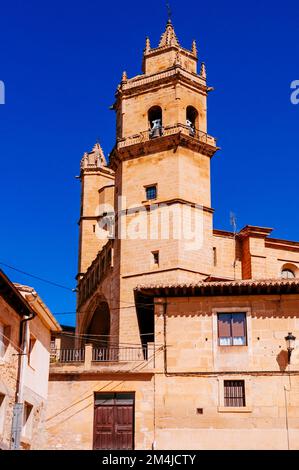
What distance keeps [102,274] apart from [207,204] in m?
7.45

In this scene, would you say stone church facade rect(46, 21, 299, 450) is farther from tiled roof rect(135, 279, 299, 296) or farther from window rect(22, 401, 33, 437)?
window rect(22, 401, 33, 437)

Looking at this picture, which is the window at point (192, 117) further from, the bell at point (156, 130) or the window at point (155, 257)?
the window at point (155, 257)

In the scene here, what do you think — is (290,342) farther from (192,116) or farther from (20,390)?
(192,116)

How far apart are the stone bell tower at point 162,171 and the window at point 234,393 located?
8.97 m

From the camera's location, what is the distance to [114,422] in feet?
82.9

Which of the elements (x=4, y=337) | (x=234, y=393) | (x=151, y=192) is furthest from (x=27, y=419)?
(x=151, y=192)

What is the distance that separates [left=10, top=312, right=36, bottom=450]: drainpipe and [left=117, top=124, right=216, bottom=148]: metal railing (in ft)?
57.8

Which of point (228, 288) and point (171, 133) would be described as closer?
point (228, 288)

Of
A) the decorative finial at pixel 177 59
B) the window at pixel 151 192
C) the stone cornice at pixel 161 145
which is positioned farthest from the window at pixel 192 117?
the window at pixel 151 192

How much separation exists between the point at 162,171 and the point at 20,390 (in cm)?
1815

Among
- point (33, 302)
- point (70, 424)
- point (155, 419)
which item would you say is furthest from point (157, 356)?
point (33, 302)

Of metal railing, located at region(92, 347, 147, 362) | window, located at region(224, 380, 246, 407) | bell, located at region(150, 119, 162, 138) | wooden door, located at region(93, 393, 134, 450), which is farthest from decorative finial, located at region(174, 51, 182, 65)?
wooden door, located at region(93, 393, 134, 450)

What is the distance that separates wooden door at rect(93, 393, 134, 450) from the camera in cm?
2491

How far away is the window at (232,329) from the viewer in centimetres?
2620
